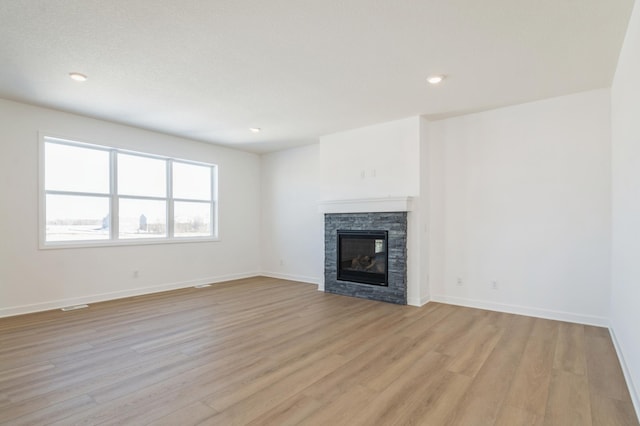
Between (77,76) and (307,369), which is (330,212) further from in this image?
(77,76)

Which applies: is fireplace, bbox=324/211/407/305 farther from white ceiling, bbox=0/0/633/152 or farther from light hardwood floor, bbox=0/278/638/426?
white ceiling, bbox=0/0/633/152

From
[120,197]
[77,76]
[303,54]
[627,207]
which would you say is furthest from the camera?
[120,197]

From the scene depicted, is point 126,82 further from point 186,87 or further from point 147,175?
point 147,175

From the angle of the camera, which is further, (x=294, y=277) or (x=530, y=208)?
(x=294, y=277)

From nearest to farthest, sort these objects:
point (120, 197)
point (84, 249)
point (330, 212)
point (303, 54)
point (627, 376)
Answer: point (627, 376) < point (303, 54) < point (84, 249) < point (120, 197) < point (330, 212)

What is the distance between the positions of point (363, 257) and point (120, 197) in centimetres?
387

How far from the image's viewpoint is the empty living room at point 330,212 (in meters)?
2.23

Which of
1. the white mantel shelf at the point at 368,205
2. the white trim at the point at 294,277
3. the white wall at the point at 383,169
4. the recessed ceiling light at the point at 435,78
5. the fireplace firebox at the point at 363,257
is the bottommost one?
the white trim at the point at 294,277

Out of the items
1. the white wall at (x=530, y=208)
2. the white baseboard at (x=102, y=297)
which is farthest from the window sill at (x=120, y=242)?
the white wall at (x=530, y=208)

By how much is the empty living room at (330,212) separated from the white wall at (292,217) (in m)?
0.07

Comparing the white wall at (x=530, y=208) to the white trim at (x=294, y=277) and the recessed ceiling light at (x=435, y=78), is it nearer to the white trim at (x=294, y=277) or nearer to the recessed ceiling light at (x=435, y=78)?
the recessed ceiling light at (x=435, y=78)

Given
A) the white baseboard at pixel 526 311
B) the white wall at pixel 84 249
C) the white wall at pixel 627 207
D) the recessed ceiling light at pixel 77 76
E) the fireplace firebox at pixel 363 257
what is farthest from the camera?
the fireplace firebox at pixel 363 257

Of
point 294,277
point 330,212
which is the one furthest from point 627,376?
point 294,277

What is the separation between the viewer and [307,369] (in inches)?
101
